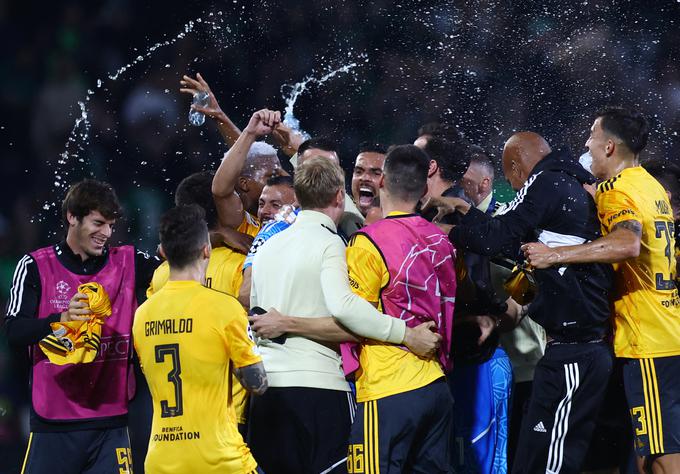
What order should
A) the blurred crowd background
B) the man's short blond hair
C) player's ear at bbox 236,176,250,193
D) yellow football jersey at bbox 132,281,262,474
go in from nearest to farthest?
yellow football jersey at bbox 132,281,262,474
the man's short blond hair
player's ear at bbox 236,176,250,193
the blurred crowd background

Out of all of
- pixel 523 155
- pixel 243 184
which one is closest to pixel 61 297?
pixel 243 184

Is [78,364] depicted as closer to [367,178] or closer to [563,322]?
[367,178]

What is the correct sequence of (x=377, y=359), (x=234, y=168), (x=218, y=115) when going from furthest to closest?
(x=218, y=115), (x=234, y=168), (x=377, y=359)

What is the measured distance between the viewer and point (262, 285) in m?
3.91

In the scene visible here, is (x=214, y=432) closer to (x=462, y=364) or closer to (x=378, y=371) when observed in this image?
(x=378, y=371)

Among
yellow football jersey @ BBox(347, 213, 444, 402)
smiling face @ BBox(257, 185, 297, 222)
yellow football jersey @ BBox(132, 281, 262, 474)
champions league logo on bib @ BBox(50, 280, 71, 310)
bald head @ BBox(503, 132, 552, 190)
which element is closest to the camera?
yellow football jersey @ BBox(132, 281, 262, 474)

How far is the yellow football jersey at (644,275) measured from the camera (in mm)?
4219

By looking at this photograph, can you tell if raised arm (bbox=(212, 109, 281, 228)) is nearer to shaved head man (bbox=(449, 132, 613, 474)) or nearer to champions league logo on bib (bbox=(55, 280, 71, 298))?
champions league logo on bib (bbox=(55, 280, 71, 298))

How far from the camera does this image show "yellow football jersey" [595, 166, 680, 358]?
4.22 metres

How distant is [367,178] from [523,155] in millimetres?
958

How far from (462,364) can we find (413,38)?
19.1 ft

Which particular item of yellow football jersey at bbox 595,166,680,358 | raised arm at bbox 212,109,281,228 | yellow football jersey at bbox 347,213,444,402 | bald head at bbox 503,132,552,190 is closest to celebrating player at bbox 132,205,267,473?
yellow football jersey at bbox 347,213,444,402

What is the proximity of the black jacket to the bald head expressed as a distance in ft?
0.64

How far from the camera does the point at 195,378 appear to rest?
11.1 feet
